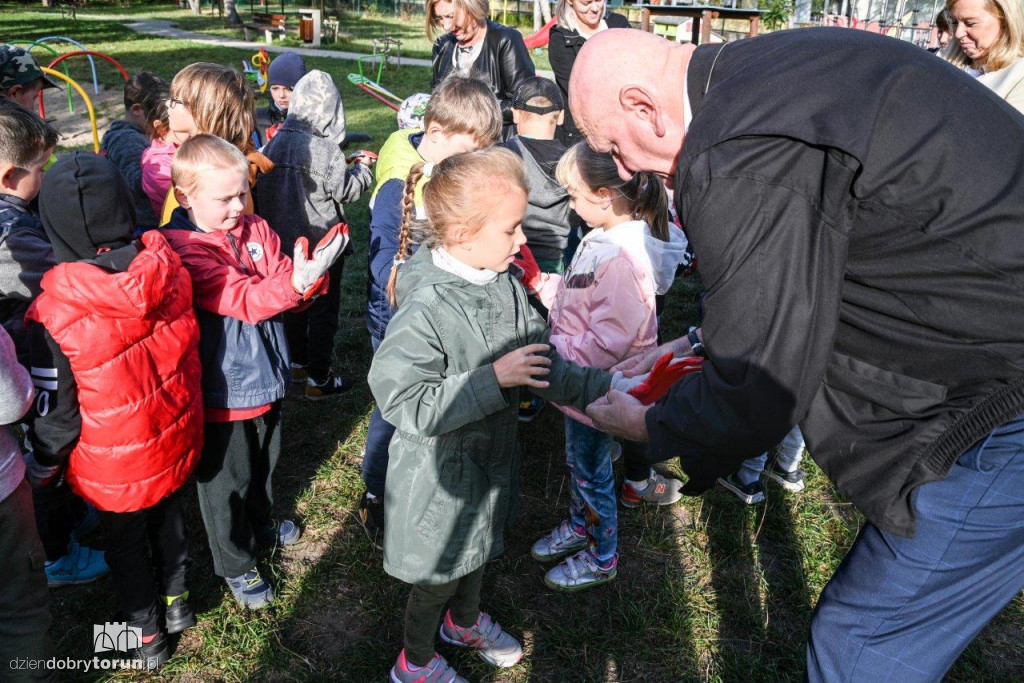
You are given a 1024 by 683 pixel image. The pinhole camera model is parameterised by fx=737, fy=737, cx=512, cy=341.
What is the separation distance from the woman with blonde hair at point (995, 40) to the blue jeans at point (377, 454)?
129 inches

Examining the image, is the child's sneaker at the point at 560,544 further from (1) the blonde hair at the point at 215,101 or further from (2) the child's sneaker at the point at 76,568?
(1) the blonde hair at the point at 215,101

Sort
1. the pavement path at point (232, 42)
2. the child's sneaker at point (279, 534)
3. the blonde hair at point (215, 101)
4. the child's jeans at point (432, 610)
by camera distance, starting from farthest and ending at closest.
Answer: the pavement path at point (232, 42)
the blonde hair at point (215, 101)
the child's sneaker at point (279, 534)
the child's jeans at point (432, 610)

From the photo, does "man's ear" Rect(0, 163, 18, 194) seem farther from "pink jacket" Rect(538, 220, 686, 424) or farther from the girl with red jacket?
"pink jacket" Rect(538, 220, 686, 424)

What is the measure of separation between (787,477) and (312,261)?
2.59 m

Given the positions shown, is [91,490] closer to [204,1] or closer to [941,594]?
[941,594]

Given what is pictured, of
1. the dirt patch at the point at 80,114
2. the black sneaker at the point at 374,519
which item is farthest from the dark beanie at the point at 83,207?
the dirt patch at the point at 80,114

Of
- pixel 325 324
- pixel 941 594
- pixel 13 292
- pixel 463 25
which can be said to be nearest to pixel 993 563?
pixel 941 594

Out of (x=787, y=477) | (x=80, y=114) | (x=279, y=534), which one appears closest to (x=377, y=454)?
(x=279, y=534)

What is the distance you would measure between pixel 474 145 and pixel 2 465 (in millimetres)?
1970

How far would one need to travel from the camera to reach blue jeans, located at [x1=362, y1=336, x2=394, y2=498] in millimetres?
3053

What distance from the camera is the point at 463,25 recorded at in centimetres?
468

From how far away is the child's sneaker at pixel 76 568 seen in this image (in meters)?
2.92

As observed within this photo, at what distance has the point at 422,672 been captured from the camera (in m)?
2.50

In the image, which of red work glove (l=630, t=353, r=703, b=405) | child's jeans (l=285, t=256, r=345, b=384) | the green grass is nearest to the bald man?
red work glove (l=630, t=353, r=703, b=405)
